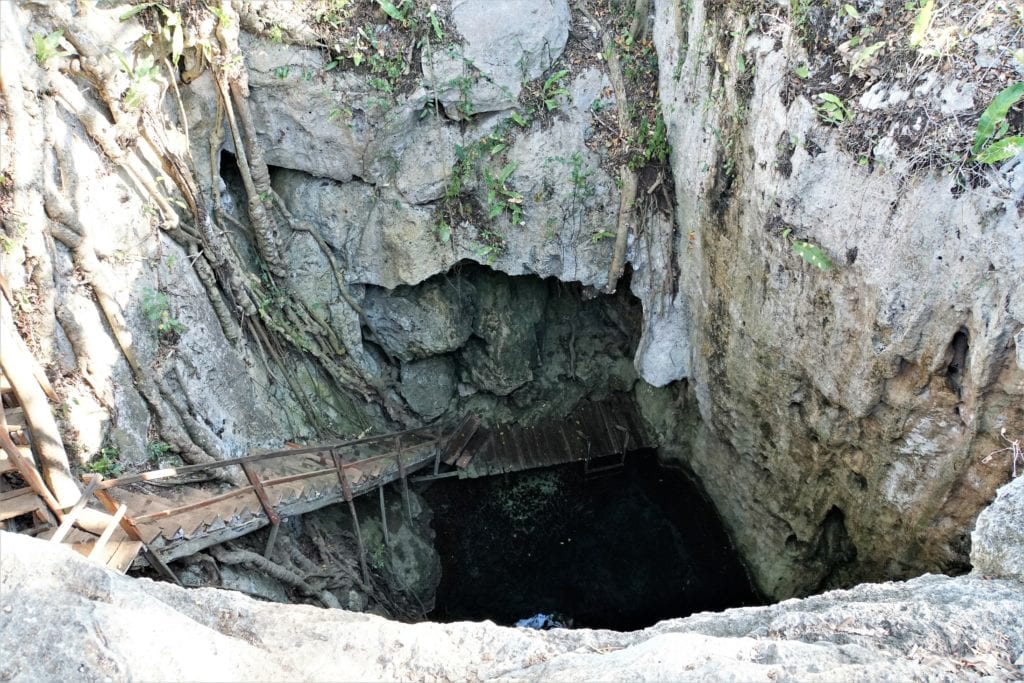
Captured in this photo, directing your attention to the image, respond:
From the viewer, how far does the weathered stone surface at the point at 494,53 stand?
7879 millimetres

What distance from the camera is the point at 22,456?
4.80 m

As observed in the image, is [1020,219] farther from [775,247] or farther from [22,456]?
[22,456]

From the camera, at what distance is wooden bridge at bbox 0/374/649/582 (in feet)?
16.8

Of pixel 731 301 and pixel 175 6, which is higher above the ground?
pixel 175 6

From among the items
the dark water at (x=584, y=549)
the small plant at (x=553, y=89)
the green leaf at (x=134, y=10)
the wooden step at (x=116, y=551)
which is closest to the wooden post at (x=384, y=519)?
the dark water at (x=584, y=549)

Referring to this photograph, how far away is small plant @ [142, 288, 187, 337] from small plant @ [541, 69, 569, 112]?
4.79 metres

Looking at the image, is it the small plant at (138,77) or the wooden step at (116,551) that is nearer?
the wooden step at (116,551)

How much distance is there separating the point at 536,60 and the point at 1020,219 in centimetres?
527

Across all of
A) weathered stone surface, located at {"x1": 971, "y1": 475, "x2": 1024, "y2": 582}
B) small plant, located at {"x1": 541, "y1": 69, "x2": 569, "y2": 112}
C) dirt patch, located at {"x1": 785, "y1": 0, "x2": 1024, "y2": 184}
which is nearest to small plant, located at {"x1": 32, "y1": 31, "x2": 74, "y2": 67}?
small plant, located at {"x1": 541, "y1": 69, "x2": 569, "y2": 112}

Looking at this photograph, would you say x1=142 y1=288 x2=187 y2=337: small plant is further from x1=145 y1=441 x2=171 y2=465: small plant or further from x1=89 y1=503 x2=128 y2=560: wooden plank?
x1=89 y1=503 x2=128 y2=560: wooden plank

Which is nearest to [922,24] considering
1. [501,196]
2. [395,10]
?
[501,196]

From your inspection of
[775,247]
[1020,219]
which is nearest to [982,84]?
[1020,219]

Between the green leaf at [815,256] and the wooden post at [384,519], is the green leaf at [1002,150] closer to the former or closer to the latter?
the green leaf at [815,256]

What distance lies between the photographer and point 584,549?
33.0ft
